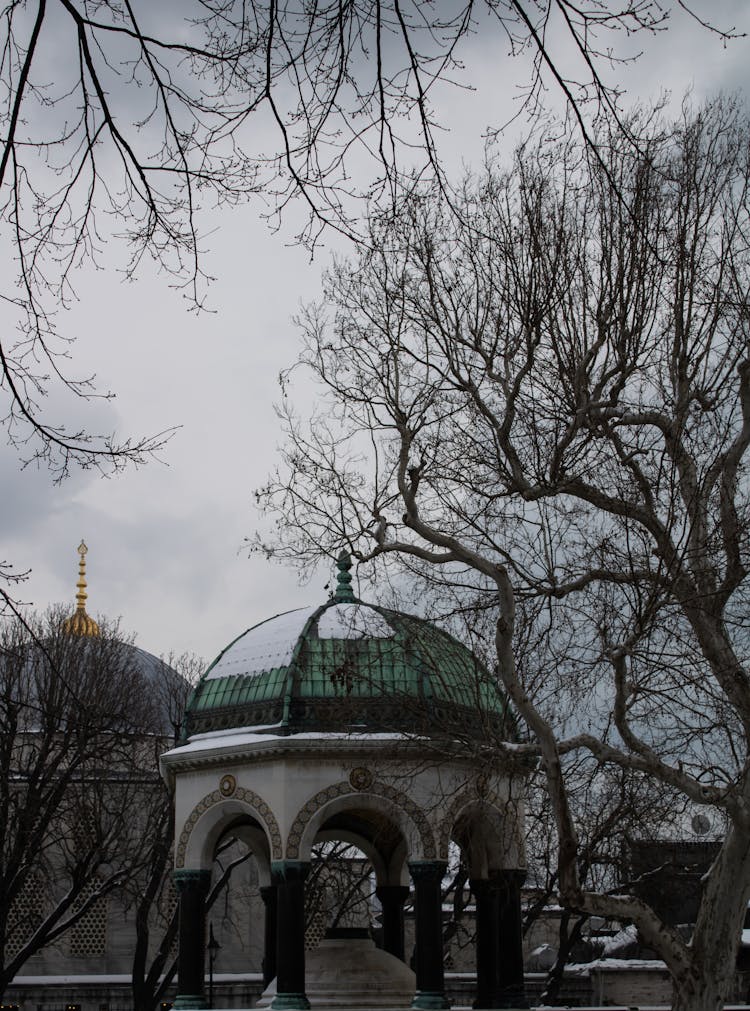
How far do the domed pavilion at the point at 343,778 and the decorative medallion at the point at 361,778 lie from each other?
1 centimetres

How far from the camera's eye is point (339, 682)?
16156 millimetres

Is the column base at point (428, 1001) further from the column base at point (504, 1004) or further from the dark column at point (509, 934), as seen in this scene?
the dark column at point (509, 934)

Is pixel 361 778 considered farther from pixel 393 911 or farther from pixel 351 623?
pixel 393 911

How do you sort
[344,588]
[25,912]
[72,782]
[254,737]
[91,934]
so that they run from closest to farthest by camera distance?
[254,737]
[344,588]
[72,782]
[25,912]
[91,934]

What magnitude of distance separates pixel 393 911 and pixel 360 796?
3747mm

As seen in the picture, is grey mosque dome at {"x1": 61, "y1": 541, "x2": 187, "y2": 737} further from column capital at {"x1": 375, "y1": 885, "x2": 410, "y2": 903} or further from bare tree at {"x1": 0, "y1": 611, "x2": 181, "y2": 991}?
column capital at {"x1": 375, "y1": 885, "x2": 410, "y2": 903}

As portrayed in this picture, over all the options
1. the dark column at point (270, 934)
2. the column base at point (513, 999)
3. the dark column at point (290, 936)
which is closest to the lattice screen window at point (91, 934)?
the dark column at point (270, 934)

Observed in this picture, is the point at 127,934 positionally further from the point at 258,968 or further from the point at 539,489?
the point at 539,489

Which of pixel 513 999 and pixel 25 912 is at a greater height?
pixel 25 912

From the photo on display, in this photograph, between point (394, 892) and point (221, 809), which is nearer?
point (221, 809)

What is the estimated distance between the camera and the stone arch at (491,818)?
16312 mm

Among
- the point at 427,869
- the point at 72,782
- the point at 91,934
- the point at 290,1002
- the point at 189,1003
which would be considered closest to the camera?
the point at 290,1002

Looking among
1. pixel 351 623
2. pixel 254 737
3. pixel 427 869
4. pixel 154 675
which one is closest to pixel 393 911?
pixel 427 869

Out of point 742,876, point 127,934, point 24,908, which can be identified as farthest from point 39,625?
point 742,876
